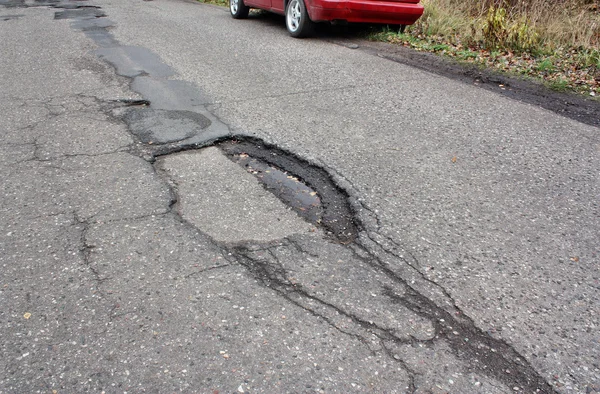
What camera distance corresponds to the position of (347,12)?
28.0 feet

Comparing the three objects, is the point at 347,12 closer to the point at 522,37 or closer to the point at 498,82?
the point at 522,37

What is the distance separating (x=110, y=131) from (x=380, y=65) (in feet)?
13.2

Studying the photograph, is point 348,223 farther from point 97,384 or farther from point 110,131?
point 110,131

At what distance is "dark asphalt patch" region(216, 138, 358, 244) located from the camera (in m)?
3.43

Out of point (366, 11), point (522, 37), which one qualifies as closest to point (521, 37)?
point (522, 37)

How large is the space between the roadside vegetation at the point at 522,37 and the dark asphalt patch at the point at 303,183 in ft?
13.0

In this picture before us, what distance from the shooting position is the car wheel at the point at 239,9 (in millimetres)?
11492

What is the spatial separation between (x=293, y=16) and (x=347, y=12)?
132cm

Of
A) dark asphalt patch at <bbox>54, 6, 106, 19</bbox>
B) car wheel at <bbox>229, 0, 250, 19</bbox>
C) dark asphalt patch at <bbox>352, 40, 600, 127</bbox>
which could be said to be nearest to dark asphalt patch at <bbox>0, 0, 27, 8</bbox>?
dark asphalt patch at <bbox>54, 6, 106, 19</bbox>

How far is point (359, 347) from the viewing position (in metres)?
2.39

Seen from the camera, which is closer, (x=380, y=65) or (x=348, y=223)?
(x=348, y=223)

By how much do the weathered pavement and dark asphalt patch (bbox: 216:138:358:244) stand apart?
3 cm

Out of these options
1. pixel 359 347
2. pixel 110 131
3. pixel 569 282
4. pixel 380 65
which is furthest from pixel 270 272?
pixel 380 65

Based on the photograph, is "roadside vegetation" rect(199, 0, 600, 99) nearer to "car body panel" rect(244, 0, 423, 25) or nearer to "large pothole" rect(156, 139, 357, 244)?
"car body panel" rect(244, 0, 423, 25)
